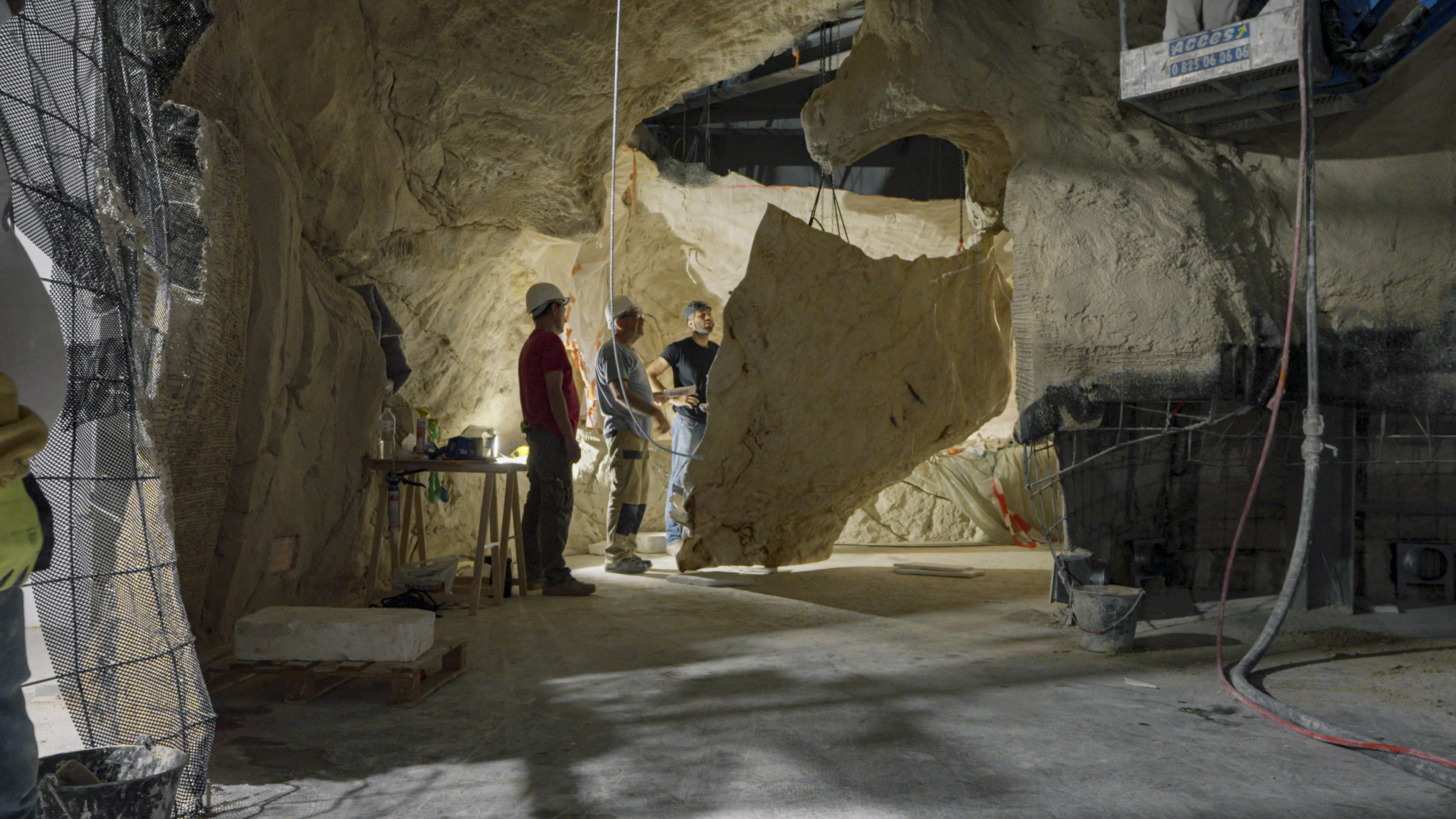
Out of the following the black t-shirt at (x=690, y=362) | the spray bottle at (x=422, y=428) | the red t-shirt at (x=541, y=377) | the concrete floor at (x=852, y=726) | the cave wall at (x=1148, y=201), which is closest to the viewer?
the concrete floor at (x=852, y=726)

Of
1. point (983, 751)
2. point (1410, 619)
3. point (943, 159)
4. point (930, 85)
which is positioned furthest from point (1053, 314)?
point (943, 159)

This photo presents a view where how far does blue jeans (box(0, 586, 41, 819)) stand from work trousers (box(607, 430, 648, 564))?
4920mm

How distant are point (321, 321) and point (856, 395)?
10.1 feet

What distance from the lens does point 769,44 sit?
21.1ft

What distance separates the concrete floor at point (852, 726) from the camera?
2.48 metres

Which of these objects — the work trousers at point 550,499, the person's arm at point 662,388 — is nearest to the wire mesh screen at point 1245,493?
the work trousers at point 550,499

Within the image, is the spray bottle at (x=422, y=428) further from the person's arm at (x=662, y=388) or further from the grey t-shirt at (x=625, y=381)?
A: the person's arm at (x=662, y=388)

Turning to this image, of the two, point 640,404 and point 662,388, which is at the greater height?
point 662,388

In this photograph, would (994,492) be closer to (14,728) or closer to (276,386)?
(276,386)

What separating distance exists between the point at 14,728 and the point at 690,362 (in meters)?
5.98

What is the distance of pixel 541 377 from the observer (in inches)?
231

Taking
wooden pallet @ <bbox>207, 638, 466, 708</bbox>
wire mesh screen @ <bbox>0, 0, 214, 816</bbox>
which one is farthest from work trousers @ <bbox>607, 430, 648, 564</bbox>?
wire mesh screen @ <bbox>0, 0, 214, 816</bbox>

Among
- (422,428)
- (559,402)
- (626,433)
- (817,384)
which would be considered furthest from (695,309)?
(422,428)

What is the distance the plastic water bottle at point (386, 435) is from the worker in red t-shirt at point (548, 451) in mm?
722
